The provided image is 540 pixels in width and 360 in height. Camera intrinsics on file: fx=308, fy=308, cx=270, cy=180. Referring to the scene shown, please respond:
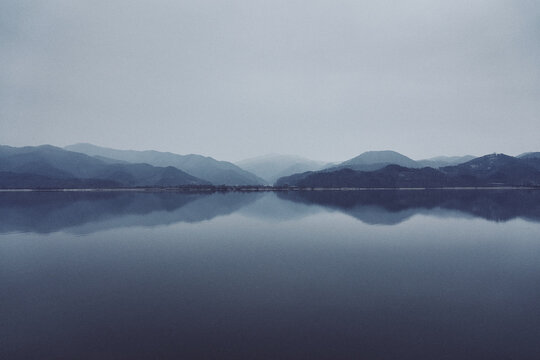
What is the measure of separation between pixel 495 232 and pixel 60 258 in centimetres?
7597

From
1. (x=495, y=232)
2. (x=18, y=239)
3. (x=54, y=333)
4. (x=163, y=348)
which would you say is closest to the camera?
(x=163, y=348)

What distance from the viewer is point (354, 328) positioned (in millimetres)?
20172

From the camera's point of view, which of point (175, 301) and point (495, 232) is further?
point (495, 232)

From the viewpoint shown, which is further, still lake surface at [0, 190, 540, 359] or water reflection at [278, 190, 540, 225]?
water reflection at [278, 190, 540, 225]

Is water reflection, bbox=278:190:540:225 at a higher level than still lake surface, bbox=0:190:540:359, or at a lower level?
higher

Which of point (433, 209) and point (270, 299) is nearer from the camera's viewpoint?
point (270, 299)

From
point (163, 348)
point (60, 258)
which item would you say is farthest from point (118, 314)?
point (60, 258)

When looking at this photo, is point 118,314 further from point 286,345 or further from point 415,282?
point 415,282

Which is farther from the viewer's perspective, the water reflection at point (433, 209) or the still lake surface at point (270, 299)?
the water reflection at point (433, 209)

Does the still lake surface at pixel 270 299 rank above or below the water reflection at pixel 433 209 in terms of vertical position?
below

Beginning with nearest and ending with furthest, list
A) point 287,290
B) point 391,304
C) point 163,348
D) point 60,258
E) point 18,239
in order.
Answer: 1. point 163,348
2. point 391,304
3. point 287,290
4. point 60,258
5. point 18,239

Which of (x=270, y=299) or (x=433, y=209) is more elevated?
(x=433, y=209)

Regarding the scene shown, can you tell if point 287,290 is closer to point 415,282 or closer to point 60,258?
point 415,282

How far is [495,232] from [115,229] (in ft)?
256
